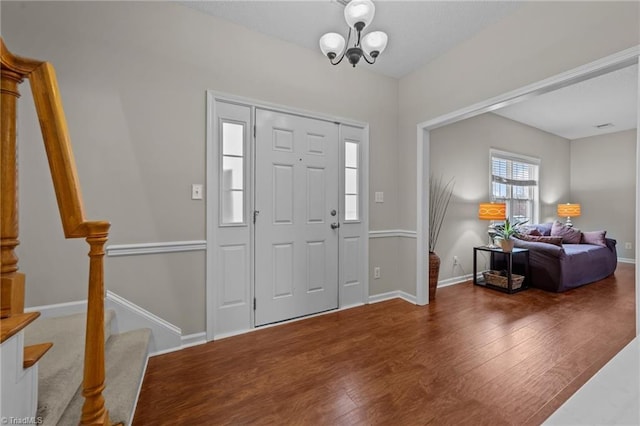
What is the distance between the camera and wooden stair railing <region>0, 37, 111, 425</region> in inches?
36.4

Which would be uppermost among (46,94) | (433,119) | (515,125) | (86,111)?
(515,125)

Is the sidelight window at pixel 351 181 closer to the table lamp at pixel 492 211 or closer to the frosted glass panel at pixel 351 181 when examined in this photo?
the frosted glass panel at pixel 351 181

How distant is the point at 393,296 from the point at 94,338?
298 centimetres

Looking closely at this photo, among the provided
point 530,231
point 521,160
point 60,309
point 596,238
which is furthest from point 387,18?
point 596,238

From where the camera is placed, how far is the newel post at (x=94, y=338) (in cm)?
108

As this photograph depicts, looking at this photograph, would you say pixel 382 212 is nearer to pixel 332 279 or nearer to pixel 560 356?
pixel 332 279

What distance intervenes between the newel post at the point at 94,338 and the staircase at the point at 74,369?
14cm

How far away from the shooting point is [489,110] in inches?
102

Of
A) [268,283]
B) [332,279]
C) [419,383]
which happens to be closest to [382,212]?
[332,279]

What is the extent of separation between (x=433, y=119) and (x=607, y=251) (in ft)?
12.7

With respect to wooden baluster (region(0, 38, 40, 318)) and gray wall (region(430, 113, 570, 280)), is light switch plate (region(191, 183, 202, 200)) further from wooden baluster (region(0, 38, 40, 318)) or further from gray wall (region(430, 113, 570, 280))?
gray wall (region(430, 113, 570, 280))

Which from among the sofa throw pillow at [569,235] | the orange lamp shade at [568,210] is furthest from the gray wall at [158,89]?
the orange lamp shade at [568,210]

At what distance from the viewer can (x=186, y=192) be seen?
7.40ft

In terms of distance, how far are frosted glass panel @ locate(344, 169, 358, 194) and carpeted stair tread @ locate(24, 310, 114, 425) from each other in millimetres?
2376
